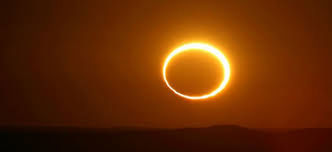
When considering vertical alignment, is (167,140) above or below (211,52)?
below

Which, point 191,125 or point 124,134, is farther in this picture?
point 191,125

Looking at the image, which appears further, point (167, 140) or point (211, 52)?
point (211, 52)

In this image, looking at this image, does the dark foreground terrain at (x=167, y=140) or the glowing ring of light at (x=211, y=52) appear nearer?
the dark foreground terrain at (x=167, y=140)

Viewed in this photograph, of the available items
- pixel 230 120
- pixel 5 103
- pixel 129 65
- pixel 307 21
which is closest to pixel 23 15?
pixel 5 103

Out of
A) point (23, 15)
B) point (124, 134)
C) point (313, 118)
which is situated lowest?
point (124, 134)

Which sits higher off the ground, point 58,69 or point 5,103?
point 58,69

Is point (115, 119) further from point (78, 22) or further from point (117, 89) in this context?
point (78, 22)

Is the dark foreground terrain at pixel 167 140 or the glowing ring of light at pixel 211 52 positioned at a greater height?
the glowing ring of light at pixel 211 52
